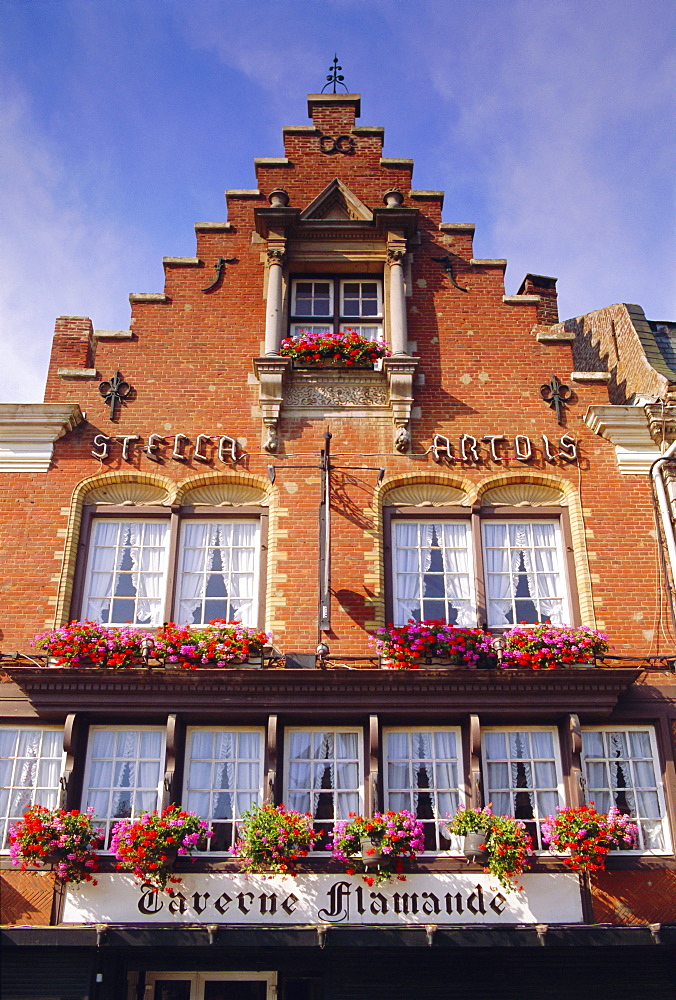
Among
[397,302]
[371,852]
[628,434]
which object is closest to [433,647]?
[371,852]

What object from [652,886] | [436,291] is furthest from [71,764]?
[436,291]

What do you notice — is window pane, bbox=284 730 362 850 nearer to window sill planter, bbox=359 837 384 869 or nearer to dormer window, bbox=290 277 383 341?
window sill planter, bbox=359 837 384 869

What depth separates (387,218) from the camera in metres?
16.7

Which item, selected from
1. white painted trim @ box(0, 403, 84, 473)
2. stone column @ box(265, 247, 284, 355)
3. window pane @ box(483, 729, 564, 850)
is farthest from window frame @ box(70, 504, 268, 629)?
window pane @ box(483, 729, 564, 850)

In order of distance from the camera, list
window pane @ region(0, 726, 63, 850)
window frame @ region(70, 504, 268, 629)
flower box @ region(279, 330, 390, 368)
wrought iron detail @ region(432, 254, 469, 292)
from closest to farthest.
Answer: window pane @ region(0, 726, 63, 850) → window frame @ region(70, 504, 268, 629) → flower box @ region(279, 330, 390, 368) → wrought iron detail @ region(432, 254, 469, 292)

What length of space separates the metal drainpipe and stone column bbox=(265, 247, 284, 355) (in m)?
6.13

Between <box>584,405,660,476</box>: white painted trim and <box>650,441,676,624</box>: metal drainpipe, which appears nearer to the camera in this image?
<box>650,441,676,624</box>: metal drainpipe

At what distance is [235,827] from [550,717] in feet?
14.5


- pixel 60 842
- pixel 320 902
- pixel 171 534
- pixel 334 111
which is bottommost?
pixel 320 902

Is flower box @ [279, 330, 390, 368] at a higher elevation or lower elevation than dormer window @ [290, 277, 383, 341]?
lower

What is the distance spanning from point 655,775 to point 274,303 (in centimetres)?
909

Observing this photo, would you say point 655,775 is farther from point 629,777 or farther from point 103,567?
point 103,567

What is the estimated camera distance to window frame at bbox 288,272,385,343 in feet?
55.0

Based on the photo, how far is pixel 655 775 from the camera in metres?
13.6
